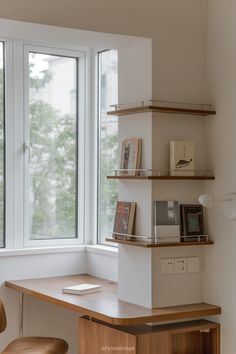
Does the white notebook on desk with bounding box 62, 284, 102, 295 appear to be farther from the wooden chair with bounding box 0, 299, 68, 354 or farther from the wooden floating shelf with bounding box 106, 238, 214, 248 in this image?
the wooden floating shelf with bounding box 106, 238, 214, 248

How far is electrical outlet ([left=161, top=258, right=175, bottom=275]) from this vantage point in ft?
10.8

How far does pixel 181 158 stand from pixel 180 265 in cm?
56

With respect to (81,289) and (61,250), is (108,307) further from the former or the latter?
(61,250)

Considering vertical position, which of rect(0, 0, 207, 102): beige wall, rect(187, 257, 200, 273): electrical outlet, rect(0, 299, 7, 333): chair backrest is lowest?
rect(0, 299, 7, 333): chair backrest

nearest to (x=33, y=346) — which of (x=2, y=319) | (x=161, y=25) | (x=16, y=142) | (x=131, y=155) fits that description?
(x=2, y=319)

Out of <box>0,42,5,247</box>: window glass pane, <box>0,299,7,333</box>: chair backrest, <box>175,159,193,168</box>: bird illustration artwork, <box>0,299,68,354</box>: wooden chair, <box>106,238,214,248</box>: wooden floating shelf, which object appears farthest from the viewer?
<box>0,42,5,247</box>: window glass pane

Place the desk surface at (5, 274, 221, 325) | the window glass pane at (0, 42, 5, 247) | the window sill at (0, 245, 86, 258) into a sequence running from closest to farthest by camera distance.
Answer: the desk surface at (5, 274, 221, 325) → the window sill at (0, 245, 86, 258) → the window glass pane at (0, 42, 5, 247)

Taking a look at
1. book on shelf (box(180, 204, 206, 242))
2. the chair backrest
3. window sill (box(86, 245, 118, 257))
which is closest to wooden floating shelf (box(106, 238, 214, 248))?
book on shelf (box(180, 204, 206, 242))

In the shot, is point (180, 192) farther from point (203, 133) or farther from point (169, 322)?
point (169, 322)

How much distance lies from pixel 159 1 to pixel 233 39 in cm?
45

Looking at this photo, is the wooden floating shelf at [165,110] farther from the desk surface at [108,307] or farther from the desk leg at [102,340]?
the desk leg at [102,340]

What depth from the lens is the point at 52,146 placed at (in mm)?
4414

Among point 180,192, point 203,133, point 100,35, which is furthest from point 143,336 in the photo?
point 100,35

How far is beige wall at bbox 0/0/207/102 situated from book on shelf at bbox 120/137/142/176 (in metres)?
0.28
